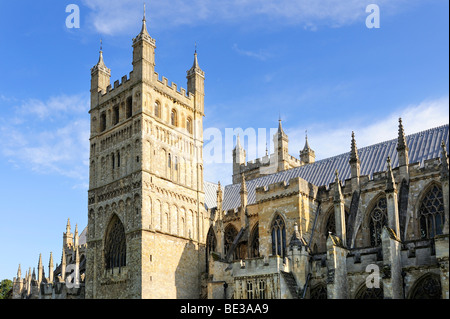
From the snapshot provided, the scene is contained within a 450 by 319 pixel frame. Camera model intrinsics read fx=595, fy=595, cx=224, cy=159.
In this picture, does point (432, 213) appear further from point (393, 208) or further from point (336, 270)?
point (336, 270)

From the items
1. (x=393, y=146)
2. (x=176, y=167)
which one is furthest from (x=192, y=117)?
(x=393, y=146)

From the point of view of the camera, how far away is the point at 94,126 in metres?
49.0

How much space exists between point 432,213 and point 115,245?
74.2 ft

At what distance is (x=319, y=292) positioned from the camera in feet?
114

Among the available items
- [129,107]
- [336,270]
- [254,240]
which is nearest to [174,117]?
[129,107]

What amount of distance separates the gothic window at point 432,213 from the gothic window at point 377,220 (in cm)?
247

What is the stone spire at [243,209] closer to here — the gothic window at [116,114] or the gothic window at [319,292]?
the gothic window at [116,114]

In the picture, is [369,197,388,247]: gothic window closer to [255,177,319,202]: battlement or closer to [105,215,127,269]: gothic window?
[255,177,319,202]: battlement

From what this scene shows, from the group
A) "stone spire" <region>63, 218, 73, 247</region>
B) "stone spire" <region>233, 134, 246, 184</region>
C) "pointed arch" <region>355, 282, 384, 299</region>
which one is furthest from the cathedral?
"stone spire" <region>63, 218, 73, 247</region>

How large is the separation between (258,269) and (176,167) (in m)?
13.9

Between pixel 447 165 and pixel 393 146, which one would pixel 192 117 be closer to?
pixel 393 146

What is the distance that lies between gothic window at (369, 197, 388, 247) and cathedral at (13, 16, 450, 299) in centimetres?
7

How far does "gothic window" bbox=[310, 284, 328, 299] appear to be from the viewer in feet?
113

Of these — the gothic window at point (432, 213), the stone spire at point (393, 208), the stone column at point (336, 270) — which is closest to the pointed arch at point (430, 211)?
the gothic window at point (432, 213)
